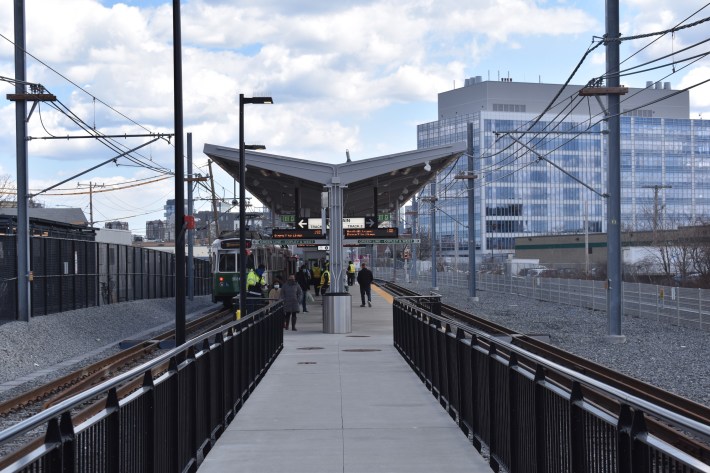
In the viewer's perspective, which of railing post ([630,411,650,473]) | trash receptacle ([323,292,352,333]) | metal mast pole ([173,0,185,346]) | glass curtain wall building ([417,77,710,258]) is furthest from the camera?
glass curtain wall building ([417,77,710,258])

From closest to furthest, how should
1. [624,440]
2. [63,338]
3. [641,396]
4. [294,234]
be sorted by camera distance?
[624,440]
[641,396]
[63,338]
[294,234]

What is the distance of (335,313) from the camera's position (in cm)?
2722

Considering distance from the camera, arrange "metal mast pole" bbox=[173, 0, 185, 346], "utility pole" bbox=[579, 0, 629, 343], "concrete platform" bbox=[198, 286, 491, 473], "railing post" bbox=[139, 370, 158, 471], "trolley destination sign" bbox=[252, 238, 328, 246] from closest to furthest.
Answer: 1. "railing post" bbox=[139, 370, 158, 471]
2. "concrete platform" bbox=[198, 286, 491, 473]
3. "metal mast pole" bbox=[173, 0, 185, 346]
4. "utility pole" bbox=[579, 0, 629, 343]
5. "trolley destination sign" bbox=[252, 238, 328, 246]

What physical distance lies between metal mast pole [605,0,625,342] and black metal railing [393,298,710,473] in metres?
14.1

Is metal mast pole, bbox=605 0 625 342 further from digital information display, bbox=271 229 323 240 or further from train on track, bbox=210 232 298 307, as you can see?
train on track, bbox=210 232 298 307

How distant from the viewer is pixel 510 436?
7.98 m

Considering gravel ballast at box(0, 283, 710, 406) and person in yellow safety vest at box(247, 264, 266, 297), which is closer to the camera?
gravel ballast at box(0, 283, 710, 406)

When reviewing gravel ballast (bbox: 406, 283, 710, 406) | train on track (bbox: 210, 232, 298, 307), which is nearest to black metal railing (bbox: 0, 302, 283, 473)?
gravel ballast (bbox: 406, 283, 710, 406)

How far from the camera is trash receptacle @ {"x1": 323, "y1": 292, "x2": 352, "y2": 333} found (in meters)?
27.2

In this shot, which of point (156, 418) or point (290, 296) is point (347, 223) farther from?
point (156, 418)

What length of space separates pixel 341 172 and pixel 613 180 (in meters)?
7.64

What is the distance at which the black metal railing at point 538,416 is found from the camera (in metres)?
4.54

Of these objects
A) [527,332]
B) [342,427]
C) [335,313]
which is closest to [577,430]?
[342,427]

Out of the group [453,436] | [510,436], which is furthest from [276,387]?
[510,436]
